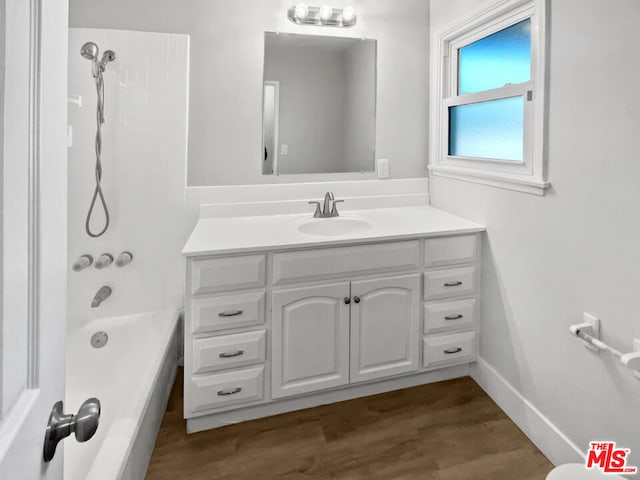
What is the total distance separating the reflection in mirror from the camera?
2379 mm

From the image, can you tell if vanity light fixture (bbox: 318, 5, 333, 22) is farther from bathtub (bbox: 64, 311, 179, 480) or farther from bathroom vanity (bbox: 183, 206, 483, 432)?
bathtub (bbox: 64, 311, 179, 480)

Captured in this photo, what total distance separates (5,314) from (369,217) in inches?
79.5

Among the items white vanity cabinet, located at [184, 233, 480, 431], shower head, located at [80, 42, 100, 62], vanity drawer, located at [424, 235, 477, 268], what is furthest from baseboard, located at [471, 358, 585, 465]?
shower head, located at [80, 42, 100, 62]

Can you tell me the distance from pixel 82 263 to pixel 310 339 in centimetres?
124

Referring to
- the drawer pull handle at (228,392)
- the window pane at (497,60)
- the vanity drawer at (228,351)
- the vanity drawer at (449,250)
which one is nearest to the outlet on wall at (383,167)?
the window pane at (497,60)

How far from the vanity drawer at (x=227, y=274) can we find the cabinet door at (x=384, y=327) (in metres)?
0.45

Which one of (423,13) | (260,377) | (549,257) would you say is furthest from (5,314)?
(423,13)

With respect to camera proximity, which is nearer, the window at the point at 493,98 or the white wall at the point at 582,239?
the white wall at the point at 582,239

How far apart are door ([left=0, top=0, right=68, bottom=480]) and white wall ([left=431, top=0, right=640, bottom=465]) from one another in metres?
1.51

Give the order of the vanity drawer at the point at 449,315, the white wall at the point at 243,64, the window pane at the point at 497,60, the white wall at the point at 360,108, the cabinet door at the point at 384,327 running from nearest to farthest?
the window pane at the point at 497,60 < the cabinet door at the point at 384,327 < the vanity drawer at the point at 449,315 < the white wall at the point at 243,64 < the white wall at the point at 360,108

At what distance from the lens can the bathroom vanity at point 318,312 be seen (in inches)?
69.9

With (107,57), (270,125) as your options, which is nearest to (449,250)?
(270,125)

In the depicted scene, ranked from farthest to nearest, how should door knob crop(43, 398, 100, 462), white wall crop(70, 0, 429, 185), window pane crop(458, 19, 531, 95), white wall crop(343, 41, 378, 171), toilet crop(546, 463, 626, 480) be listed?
white wall crop(343, 41, 378, 171) < white wall crop(70, 0, 429, 185) < window pane crop(458, 19, 531, 95) < toilet crop(546, 463, 626, 480) < door knob crop(43, 398, 100, 462)

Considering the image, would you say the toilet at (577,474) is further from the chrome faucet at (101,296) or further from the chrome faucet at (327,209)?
the chrome faucet at (101,296)
